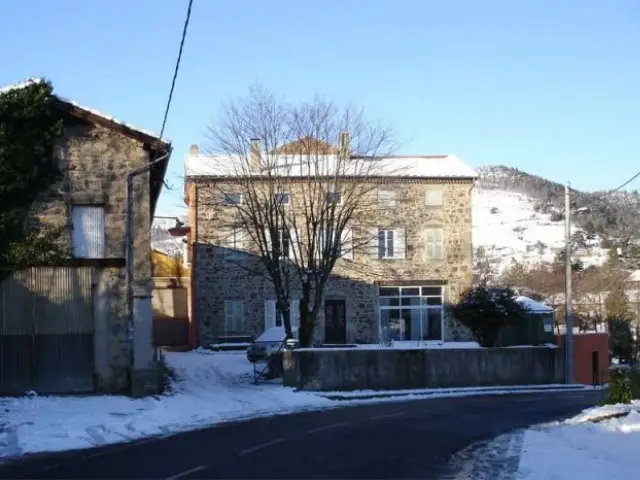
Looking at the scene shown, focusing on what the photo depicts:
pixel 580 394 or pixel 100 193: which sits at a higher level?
pixel 100 193

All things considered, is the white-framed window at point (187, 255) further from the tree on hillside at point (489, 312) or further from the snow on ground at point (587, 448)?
the snow on ground at point (587, 448)

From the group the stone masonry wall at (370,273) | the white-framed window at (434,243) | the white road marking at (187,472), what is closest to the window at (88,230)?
the white road marking at (187,472)

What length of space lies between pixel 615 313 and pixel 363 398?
31.4 m

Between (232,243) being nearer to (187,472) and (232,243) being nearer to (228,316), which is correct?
(228,316)

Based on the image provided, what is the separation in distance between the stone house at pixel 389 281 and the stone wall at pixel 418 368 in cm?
1302

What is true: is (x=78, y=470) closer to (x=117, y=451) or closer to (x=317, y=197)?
(x=117, y=451)

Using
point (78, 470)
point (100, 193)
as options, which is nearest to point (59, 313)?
point (100, 193)

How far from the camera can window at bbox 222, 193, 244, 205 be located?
31.3m

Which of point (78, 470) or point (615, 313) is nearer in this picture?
point (78, 470)

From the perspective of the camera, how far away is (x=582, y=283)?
214 feet

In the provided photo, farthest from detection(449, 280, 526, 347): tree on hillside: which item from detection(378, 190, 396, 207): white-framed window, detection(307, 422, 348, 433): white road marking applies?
detection(307, 422, 348, 433): white road marking

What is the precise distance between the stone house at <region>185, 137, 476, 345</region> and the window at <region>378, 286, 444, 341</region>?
2.1 inches

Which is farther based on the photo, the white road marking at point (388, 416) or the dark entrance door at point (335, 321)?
the dark entrance door at point (335, 321)

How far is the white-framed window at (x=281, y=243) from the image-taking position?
30375 millimetres
